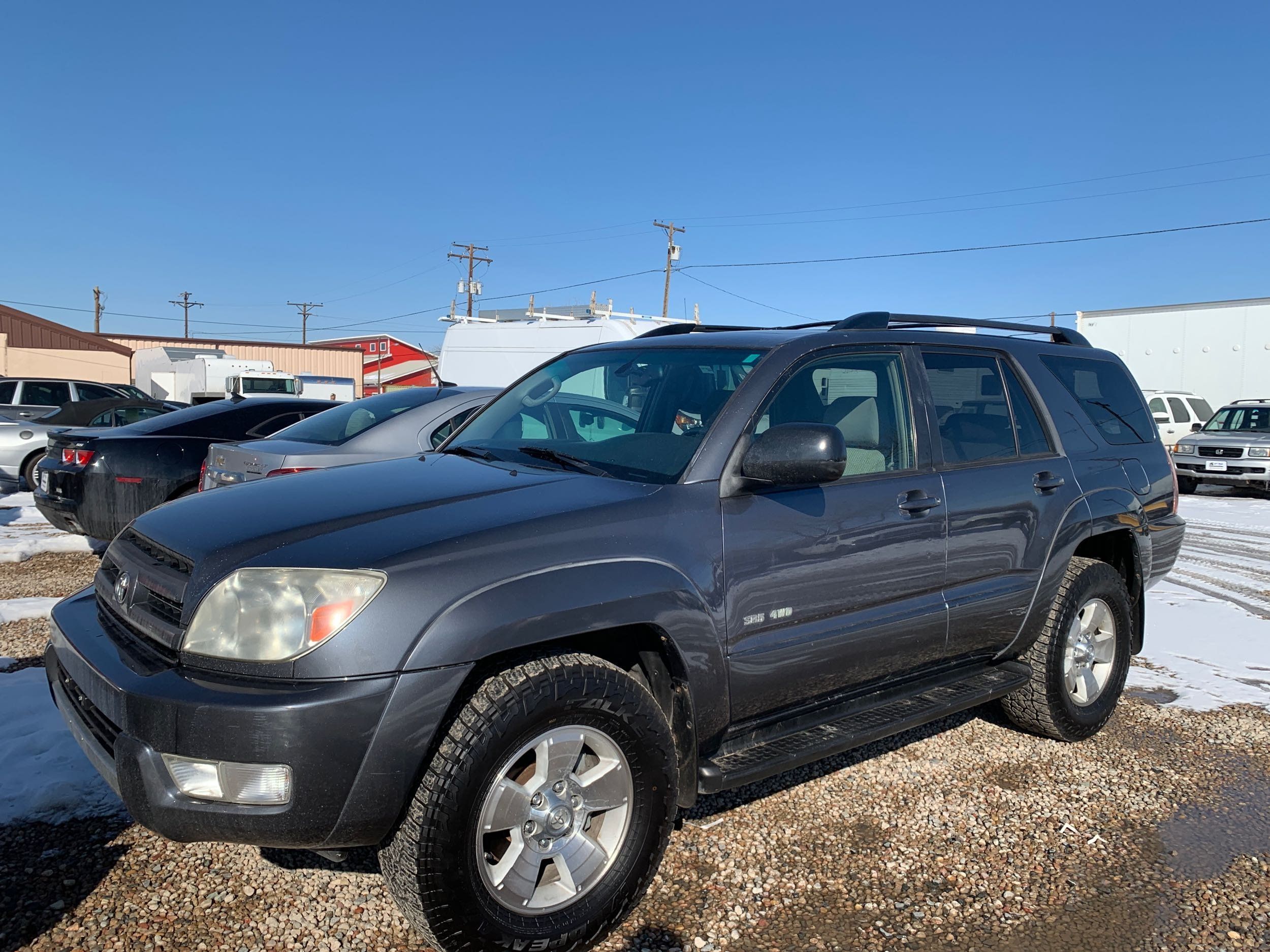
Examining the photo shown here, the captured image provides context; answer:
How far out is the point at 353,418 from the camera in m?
6.77

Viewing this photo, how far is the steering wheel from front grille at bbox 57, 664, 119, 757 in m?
1.96

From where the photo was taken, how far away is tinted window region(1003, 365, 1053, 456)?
416cm

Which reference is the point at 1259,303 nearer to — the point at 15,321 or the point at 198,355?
the point at 198,355

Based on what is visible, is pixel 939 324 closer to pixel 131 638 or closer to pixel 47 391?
pixel 131 638

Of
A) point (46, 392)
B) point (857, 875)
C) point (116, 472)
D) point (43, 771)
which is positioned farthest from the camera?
point (46, 392)

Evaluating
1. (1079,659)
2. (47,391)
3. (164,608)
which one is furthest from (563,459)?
(47,391)

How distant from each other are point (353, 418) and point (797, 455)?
15.2 ft

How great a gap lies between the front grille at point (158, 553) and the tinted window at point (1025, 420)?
3322 mm

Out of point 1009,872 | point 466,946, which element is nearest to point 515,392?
point 466,946

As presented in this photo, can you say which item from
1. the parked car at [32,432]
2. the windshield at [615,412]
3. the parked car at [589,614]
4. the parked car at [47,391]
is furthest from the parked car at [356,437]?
the parked car at [47,391]

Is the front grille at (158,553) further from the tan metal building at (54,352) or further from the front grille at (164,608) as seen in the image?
the tan metal building at (54,352)

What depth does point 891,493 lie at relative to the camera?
3430mm

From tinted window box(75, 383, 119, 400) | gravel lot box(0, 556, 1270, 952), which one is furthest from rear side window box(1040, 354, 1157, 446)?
tinted window box(75, 383, 119, 400)

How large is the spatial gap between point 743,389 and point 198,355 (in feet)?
120
